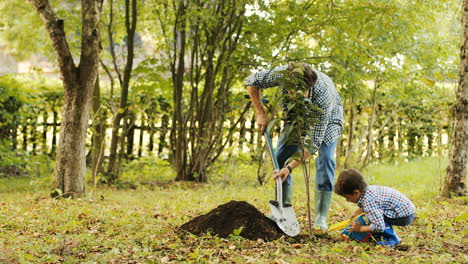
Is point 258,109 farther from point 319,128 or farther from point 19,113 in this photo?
point 19,113

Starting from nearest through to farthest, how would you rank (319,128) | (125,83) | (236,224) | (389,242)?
(389,242) → (236,224) → (319,128) → (125,83)

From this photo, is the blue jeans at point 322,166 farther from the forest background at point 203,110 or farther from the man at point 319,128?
the forest background at point 203,110

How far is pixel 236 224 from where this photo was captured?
152 inches

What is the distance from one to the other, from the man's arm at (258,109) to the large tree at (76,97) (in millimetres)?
2352

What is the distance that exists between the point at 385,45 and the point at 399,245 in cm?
475

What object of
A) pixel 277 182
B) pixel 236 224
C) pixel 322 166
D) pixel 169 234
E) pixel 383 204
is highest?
pixel 322 166

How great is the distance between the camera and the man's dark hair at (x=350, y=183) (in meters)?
3.66

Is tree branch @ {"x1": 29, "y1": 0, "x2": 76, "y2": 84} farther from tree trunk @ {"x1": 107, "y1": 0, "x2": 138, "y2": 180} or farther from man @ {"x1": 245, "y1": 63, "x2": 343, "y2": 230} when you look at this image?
man @ {"x1": 245, "y1": 63, "x2": 343, "y2": 230}

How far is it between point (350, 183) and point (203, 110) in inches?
178

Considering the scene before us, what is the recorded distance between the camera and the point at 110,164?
7867 mm

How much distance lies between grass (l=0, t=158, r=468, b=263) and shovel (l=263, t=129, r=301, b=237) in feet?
0.29

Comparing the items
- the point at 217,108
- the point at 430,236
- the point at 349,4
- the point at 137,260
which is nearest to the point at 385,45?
the point at 349,4

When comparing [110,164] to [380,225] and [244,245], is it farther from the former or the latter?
[380,225]

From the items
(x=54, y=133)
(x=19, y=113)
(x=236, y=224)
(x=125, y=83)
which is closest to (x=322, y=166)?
(x=236, y=224)
